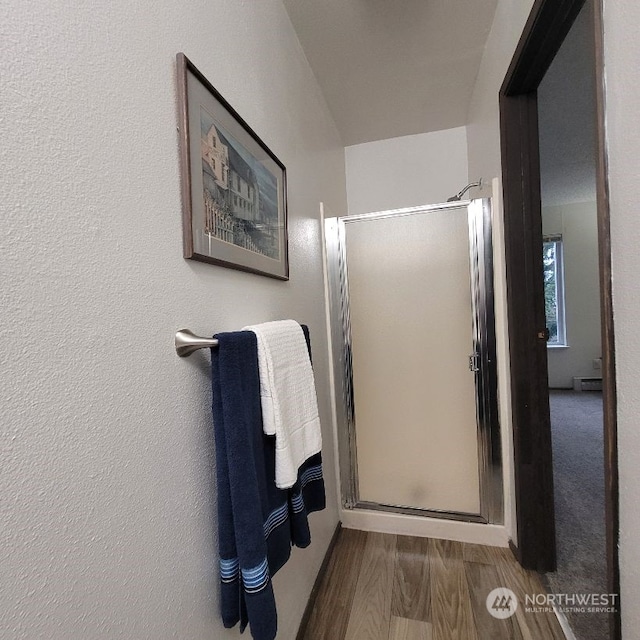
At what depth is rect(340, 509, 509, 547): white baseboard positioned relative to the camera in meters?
1.49

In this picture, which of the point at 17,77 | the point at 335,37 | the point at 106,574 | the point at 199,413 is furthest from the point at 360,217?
the point at 106,574

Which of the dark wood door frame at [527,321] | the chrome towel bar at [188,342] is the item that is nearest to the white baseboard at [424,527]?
the dark wood door frame at [527,321]

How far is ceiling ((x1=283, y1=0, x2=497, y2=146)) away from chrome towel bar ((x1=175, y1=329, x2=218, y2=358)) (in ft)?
4.64

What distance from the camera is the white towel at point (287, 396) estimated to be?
736mm

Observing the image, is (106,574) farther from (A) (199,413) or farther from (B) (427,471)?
(B) (427,471)

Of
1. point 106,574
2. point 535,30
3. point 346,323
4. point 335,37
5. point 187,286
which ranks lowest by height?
point 106,574

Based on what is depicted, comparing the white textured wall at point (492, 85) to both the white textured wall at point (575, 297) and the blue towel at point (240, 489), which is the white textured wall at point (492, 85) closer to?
the blue towel at point (240, 489)

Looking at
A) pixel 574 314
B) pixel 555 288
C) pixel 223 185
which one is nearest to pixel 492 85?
pixel 223 185

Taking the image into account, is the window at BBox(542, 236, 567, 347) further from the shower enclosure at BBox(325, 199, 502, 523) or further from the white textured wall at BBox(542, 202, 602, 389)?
the shower enclosure at BBox(325, 199, 502, 523)

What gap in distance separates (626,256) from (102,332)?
2.97ft

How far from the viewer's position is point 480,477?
1.57 meters

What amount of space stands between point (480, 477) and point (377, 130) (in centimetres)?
218

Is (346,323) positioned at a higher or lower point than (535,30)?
lower

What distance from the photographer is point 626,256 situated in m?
0.59
